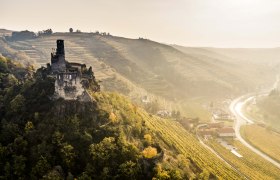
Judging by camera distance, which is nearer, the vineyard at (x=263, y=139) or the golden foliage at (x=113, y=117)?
the golden foliage at (x=113, y=117)

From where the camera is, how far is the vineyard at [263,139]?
15152cm

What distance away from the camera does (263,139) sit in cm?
16888

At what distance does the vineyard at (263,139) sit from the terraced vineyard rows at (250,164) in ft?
34.3

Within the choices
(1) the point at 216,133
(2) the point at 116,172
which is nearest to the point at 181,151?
(2) the point at 116,172

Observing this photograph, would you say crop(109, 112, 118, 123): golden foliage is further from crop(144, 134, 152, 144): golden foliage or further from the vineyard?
the vineyard

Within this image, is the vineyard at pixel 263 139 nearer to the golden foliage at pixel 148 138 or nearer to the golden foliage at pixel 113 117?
the golden foliage at pixel 148 138

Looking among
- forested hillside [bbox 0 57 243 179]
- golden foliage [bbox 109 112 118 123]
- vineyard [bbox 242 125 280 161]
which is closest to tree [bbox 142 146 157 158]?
forested hillside [bbox 0 57 243 179]

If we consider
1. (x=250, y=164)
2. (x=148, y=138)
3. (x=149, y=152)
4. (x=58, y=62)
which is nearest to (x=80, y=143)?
(x=149, y=152)

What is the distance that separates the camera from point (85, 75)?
327 feet

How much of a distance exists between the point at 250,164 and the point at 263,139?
44.3m

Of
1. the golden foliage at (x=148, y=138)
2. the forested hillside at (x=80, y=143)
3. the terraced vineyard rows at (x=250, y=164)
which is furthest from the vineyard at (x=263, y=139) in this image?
the golden foliage at (x=148, y=138)

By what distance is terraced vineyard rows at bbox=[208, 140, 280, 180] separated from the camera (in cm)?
11738

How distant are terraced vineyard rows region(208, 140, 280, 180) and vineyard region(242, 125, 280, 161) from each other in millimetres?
10445

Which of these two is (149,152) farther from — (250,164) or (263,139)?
(263,139)
